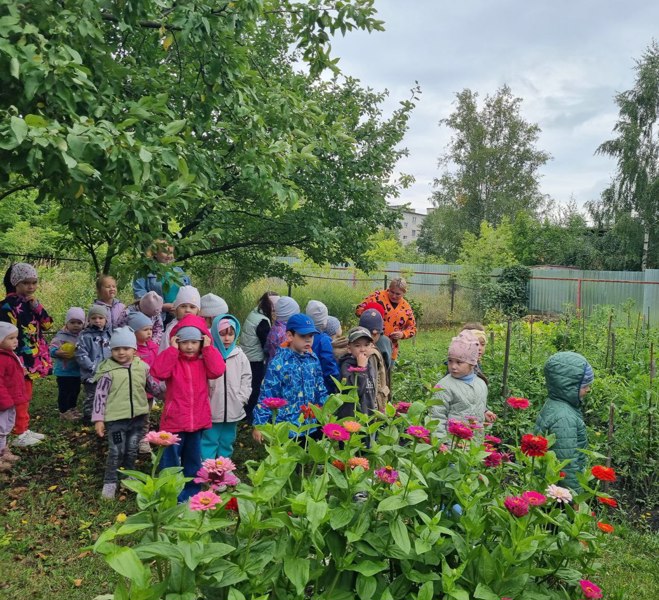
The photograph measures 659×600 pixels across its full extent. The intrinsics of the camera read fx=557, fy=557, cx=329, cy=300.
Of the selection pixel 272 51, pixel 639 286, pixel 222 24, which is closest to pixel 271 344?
pixel 222 24

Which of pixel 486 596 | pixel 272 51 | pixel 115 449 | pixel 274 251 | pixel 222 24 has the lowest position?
pixel 115 449

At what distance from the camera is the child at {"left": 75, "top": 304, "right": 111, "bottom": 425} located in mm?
5143

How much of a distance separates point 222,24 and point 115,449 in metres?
3.06

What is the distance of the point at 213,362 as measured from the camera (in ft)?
12.3

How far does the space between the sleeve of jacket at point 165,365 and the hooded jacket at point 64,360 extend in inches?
85.1

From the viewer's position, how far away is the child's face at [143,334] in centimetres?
473

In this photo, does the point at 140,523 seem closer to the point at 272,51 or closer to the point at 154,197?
the point at 154,197

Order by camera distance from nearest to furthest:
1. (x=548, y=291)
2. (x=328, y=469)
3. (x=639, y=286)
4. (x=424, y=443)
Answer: (x=328, y=469), (x=424, y=443), (x=639, y=286), (x=548, y=291)

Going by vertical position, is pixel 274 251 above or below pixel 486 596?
above

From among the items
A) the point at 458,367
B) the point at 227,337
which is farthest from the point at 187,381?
the point at 458,367

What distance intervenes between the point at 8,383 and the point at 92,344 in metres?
0.98

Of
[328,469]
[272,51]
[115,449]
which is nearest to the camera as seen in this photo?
[328,469]

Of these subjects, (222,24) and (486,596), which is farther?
(222,24)

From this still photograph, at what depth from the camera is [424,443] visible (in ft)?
6.70
